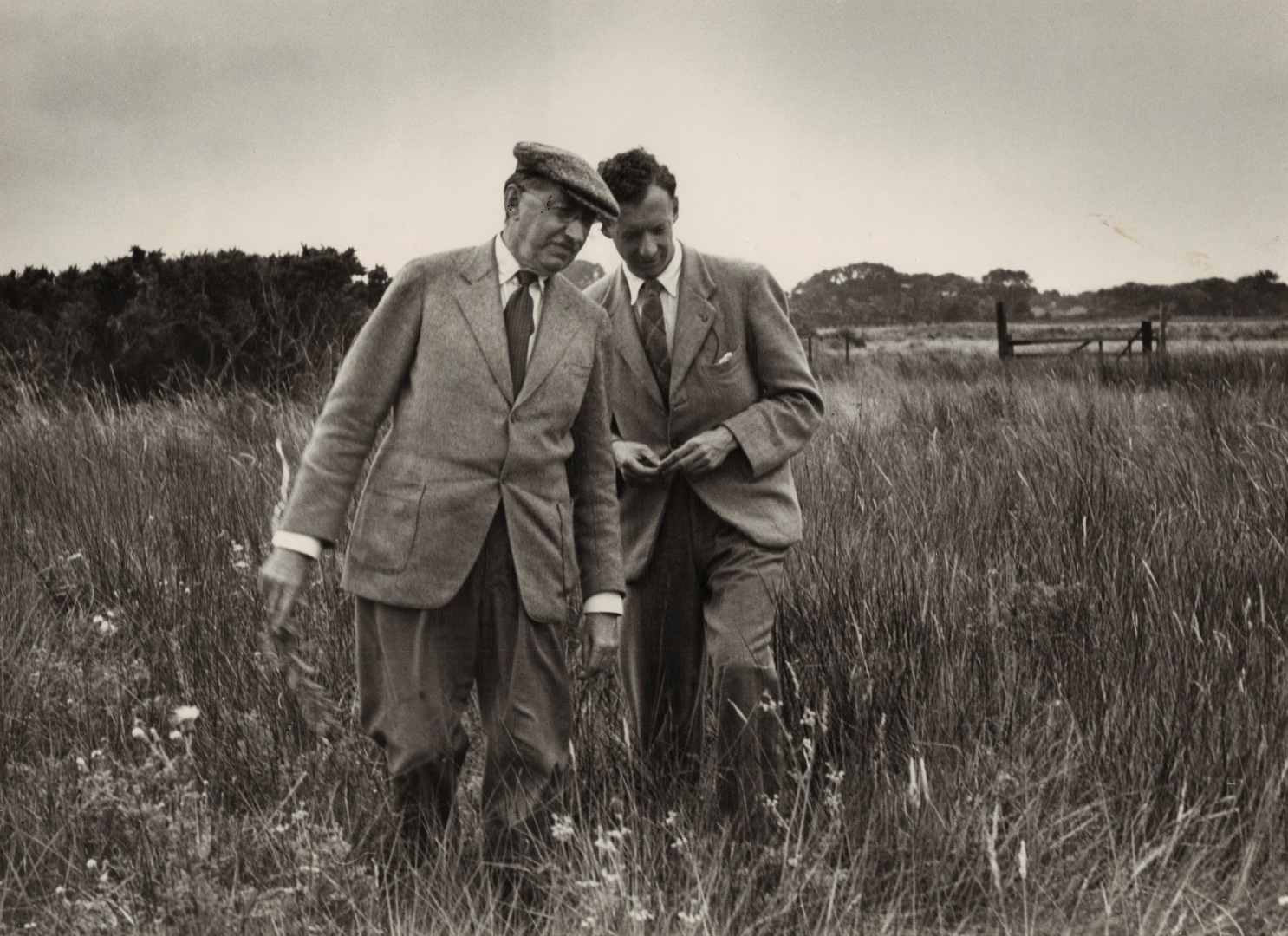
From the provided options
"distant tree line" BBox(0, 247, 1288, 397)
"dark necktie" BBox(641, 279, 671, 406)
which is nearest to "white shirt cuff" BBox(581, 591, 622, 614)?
"dark necktie" BBox(641, 279, 671, 406)

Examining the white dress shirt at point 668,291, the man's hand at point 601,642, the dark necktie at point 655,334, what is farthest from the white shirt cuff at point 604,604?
the white dress shirt at point 668,291

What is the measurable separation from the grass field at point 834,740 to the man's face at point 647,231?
47.3 inches

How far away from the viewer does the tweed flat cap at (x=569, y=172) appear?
271 cm

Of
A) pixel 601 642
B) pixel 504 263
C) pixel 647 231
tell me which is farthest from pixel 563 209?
pixel 601 642

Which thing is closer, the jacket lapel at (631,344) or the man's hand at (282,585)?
the man's hand at (282,585)

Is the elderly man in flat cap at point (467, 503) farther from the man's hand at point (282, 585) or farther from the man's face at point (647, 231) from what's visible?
the man's face at point (647, 231)

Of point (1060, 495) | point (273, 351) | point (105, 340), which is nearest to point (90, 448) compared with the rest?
point (273, 351)

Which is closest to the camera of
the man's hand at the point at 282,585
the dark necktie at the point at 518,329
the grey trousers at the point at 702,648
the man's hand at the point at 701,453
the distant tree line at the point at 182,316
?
the man's hand at the point at 282,585

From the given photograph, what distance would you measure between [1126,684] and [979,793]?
696 millimetres

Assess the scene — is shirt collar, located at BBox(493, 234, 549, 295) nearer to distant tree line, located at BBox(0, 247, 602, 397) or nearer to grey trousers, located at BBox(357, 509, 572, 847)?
grey trousers, located at BBox(357, 509, 572, 847)

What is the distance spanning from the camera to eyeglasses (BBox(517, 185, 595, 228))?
275cm

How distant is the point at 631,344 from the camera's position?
3611mm

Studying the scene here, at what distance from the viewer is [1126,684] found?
138 inches

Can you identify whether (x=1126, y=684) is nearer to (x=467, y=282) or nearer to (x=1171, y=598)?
(x=1171, y=598)
